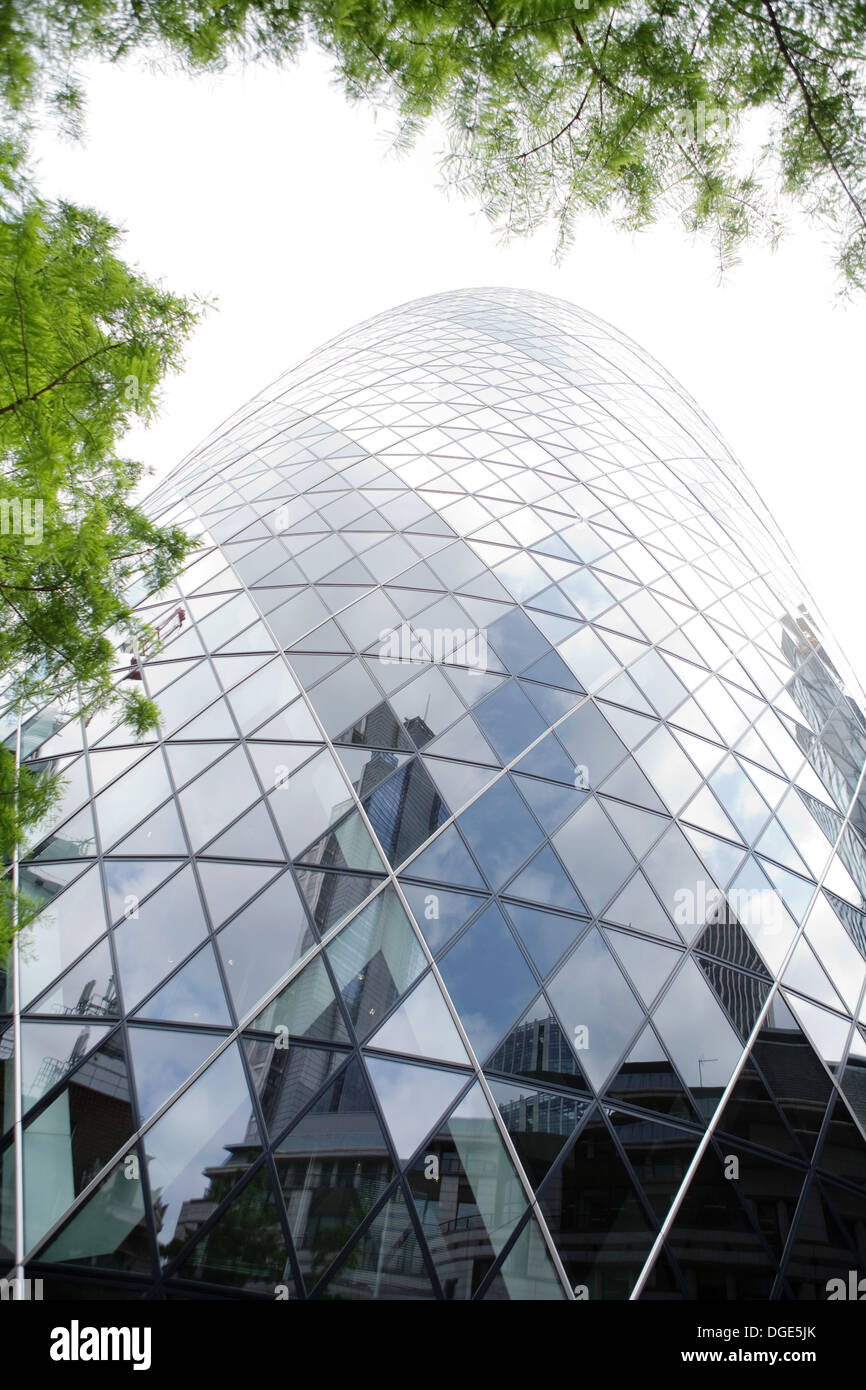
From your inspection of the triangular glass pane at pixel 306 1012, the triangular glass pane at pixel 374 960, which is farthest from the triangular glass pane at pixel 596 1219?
the triangular glass pane at pixel 306 1012

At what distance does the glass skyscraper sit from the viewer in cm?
721

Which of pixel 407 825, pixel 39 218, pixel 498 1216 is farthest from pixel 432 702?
pixel 39 218

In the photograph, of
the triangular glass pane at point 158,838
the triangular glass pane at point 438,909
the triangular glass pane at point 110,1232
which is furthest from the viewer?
the triangular glass pane at point 158,838

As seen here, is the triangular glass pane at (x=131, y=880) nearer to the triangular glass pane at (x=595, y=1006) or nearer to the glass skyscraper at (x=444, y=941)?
the glass skyscraper at (x=444, y=941)

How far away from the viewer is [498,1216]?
7.23 metres

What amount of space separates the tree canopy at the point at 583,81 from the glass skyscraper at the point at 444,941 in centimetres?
759

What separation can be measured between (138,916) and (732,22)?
11.3m

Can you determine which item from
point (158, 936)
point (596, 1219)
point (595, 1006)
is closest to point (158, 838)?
point (158, 936)

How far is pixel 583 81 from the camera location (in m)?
5.48

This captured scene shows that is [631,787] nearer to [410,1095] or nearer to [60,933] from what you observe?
[410,1095]

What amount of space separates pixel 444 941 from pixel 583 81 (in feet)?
30.4

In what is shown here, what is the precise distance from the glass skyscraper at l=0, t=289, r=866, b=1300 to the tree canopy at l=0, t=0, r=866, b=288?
7.59m

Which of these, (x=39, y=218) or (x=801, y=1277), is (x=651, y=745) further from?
→ (x=39, y=218)

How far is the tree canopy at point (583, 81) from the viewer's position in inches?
183
